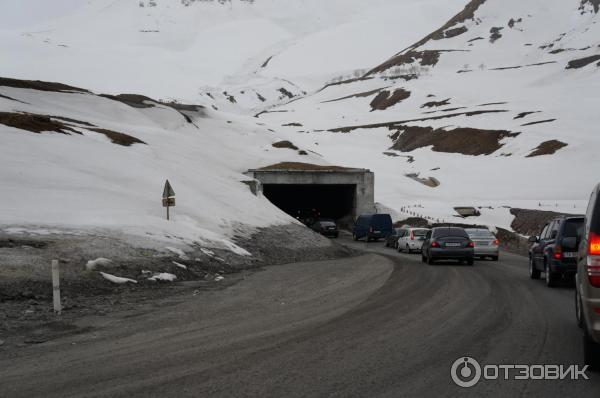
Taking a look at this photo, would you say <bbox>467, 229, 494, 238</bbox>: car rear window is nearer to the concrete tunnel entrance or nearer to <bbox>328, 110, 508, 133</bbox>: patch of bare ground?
the concrete tunnel entrance

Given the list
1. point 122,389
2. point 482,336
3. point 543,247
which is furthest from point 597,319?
point 543,247

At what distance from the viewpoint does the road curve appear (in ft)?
22.5

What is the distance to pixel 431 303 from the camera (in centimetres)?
1341

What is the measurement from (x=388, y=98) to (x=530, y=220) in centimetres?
13700

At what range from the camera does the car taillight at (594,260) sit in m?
7.07

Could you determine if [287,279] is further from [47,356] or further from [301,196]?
[301,196]

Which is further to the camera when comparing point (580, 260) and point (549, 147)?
point (549, 147)

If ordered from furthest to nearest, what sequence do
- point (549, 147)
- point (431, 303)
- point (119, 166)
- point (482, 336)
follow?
point (549, 147), point (119, 166), point (431, 303), point (482, 336)

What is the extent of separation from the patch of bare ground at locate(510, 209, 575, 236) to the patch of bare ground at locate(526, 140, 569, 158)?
43.8 m

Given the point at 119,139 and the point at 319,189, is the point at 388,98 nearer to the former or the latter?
the point at 319,189

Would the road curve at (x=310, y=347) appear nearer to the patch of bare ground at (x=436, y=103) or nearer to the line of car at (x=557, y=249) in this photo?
the line of car at (x=557, y=249)

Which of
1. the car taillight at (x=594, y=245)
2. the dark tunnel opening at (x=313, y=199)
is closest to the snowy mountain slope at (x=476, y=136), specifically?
the dark tunnel opening at (x=313, y=199)

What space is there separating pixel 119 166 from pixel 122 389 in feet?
95.1

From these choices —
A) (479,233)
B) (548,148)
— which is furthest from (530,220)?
(548,148)
